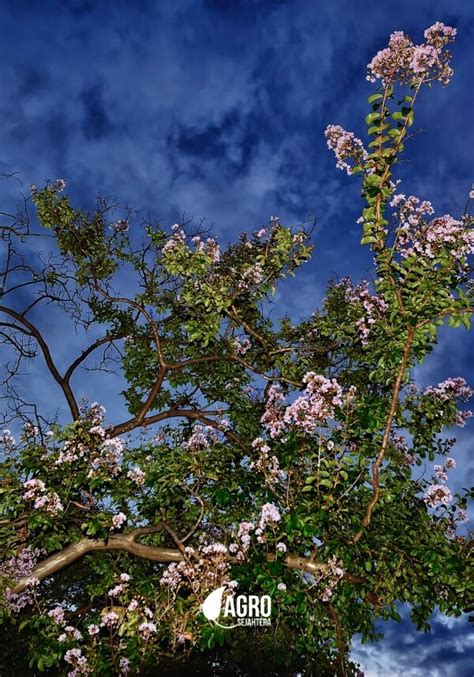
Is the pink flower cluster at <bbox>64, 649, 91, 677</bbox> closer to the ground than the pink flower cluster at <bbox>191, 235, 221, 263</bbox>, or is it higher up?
closer to the ground

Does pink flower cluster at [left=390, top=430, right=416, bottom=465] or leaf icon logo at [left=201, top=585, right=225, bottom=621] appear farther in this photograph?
pink flower cluster at [left=390, top=430, right=416, bottom=465]

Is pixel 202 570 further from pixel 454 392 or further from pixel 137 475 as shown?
pixel 454 392

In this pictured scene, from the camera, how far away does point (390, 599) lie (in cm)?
625

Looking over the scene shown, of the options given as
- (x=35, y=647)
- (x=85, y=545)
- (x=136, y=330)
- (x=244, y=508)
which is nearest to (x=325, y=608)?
(x=244, y=508)

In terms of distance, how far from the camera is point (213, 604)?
250 inches

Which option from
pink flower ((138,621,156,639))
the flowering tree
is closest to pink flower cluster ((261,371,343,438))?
the flowering tree

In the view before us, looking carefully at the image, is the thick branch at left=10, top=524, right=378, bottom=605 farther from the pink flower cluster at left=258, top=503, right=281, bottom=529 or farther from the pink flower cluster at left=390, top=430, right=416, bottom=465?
the pink flower cluster at left=390, top=430, right=416, bottom=465

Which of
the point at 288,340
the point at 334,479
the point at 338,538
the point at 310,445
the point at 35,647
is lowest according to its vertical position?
the point at 35,647

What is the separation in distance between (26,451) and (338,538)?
3.68 metres

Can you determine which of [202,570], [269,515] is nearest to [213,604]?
[202,570]

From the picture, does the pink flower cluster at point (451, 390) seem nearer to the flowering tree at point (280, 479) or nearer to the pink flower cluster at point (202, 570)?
the flowering tree at point (280, 479)

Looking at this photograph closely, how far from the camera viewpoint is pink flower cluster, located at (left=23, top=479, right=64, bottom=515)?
6273 mm

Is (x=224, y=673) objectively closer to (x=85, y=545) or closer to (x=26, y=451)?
(x=85, y=545)

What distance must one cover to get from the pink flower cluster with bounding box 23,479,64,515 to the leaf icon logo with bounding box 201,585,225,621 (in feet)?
6.03
